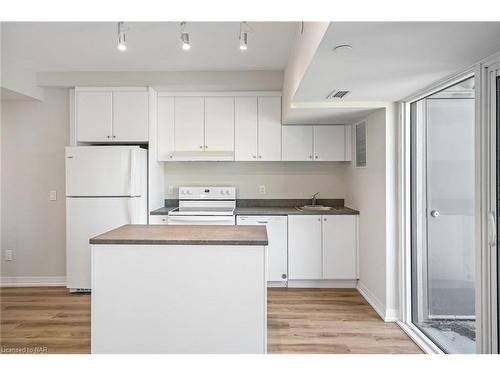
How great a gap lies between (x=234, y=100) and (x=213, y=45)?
0.96 m

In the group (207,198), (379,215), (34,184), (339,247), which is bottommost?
(339,247)

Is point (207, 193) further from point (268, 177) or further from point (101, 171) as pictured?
point (101, 171)

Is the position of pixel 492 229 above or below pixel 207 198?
below

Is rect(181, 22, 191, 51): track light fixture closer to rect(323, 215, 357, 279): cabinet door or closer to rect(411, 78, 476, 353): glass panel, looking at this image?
rect(411, 78, 476, 353): glass panel

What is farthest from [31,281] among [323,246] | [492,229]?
[492,229]

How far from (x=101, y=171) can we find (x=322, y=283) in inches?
110

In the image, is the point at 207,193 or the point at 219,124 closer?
the point at 219,124

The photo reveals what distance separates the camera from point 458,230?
2.72m

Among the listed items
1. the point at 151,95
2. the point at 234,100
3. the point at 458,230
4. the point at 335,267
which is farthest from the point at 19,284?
the point at 458,230

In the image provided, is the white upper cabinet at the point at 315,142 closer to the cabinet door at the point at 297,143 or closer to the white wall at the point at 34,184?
the cabinet door at the point at 297,143

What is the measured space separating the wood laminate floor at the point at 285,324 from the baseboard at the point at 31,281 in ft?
0.64

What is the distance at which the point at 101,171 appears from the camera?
364cm
